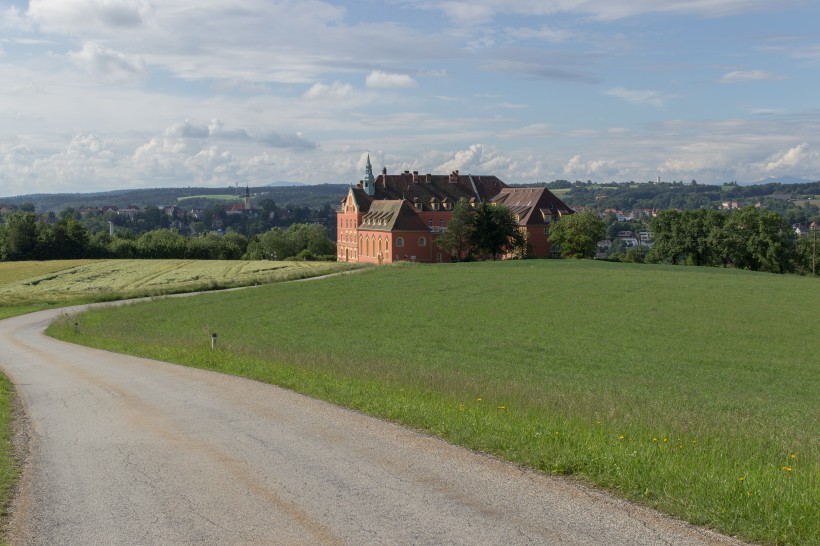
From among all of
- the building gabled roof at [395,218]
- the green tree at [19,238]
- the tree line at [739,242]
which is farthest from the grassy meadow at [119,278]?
the tree line at [739,242]

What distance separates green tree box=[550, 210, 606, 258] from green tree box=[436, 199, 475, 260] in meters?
15.2

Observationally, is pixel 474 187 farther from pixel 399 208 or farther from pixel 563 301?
pixel 563 301

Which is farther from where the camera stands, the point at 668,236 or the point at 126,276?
the point at 668,236

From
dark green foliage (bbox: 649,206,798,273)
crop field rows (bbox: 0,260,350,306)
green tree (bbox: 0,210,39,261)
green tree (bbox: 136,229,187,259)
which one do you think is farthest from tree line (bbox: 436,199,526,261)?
green tree (bbox: 0,210,39,261)

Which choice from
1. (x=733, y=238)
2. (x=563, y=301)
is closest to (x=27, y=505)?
(x=563, y=301)

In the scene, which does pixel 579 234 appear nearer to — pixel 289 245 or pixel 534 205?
pixel 534 205

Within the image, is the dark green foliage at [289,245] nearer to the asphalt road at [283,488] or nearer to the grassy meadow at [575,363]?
the grassy meadow at [575,363]

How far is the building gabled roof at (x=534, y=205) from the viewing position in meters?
114

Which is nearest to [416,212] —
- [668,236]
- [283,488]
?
[668,236]

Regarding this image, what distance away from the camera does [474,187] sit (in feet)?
431

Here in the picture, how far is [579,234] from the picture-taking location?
103 m

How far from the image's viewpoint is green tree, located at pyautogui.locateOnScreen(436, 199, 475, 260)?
9388cm

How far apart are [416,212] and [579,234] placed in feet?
74.0

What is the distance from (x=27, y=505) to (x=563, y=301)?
40684 millimetres
